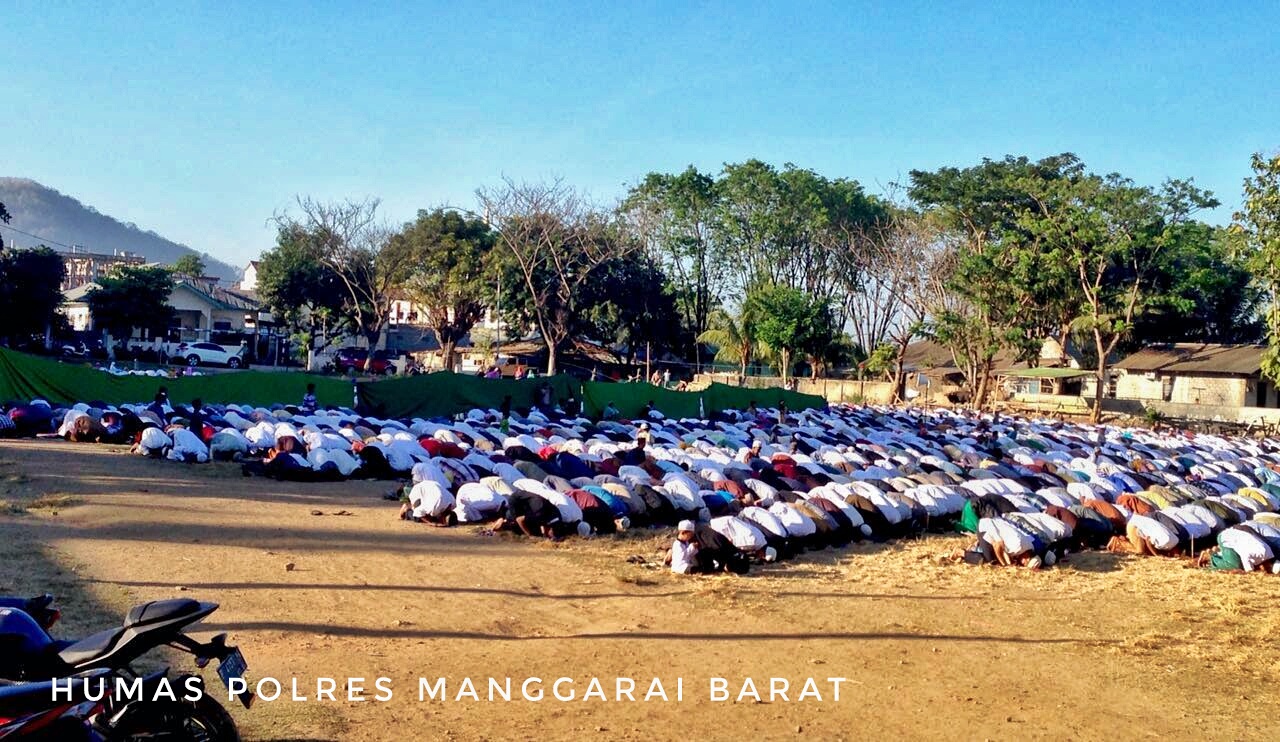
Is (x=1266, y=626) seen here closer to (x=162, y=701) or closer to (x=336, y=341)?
(x=162, y=701)

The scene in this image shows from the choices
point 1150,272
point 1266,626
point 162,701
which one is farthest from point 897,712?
point 1150,272

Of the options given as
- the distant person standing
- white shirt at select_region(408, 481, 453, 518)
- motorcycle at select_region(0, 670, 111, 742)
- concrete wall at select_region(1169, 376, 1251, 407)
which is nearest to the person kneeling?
white shirt at select_region(408, 481, 453, 518)

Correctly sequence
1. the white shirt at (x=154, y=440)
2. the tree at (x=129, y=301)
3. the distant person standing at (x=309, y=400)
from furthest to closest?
the tree at (x=129, y=301) → the distant person standing at (x=309, y=400) → the white shirt at (x=154, y=440)

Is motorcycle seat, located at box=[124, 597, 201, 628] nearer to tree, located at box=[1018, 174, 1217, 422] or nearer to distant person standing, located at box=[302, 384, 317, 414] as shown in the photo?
distant person standing, located at box=[302, 384, 317, 414]

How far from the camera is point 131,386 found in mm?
20547

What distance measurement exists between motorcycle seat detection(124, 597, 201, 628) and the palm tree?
43.5m

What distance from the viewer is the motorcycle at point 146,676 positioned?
428 cm

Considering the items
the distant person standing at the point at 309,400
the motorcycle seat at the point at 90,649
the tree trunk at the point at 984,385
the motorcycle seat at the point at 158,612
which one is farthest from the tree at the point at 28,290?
the tree trunk at the point at 984,385

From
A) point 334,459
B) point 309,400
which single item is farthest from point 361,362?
point 334,459

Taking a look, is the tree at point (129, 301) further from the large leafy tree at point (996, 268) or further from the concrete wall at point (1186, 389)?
the concrete wall at point (1186, 389)

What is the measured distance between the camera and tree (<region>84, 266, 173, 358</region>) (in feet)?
142

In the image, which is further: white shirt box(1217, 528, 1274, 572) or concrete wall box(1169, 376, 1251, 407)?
concrete wall box(1169, 376, 1251, 407)

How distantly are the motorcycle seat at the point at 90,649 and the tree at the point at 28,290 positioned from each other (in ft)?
116

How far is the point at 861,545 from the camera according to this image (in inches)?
513
